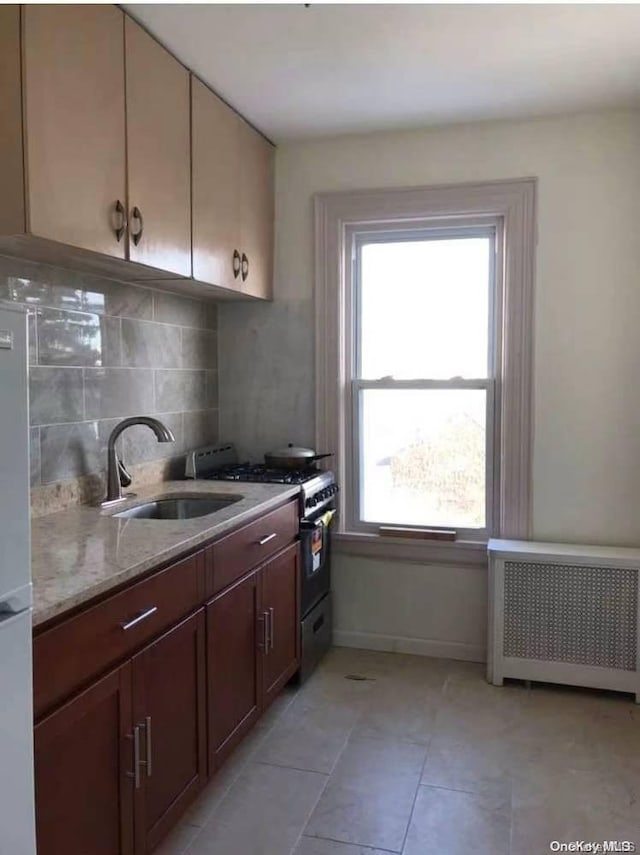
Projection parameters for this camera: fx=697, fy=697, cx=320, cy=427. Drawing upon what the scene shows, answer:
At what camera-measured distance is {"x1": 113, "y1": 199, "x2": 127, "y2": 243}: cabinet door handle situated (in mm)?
2133

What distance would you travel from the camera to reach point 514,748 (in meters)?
2.59

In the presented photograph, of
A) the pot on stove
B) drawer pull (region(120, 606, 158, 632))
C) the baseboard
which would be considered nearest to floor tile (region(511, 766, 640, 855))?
the baseboard

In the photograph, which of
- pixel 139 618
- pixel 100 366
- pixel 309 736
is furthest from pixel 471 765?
pixel 100 366

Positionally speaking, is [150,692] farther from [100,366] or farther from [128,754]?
[100,366]

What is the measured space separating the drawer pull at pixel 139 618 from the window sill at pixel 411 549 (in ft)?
5.73

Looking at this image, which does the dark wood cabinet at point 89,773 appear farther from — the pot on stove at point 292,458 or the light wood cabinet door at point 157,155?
the pot on stove at point 292,458

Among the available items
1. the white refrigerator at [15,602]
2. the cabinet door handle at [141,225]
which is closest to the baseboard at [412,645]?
the cabinet door handle at [141,225]

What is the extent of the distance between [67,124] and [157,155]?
0.49 metres

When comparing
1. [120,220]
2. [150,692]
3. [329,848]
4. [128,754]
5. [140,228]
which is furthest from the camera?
[140,228]

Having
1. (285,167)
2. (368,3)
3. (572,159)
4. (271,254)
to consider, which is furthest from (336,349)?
(368,3)

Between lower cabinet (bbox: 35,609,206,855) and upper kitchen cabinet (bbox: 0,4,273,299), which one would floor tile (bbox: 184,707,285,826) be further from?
upper kitchen cabinet (bbox: 0,4,273,299)

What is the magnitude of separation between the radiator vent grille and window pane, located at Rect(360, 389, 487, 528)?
1.35ft

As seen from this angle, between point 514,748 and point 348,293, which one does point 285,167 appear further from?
point 514,748

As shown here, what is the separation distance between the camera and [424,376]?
3.42 metres
